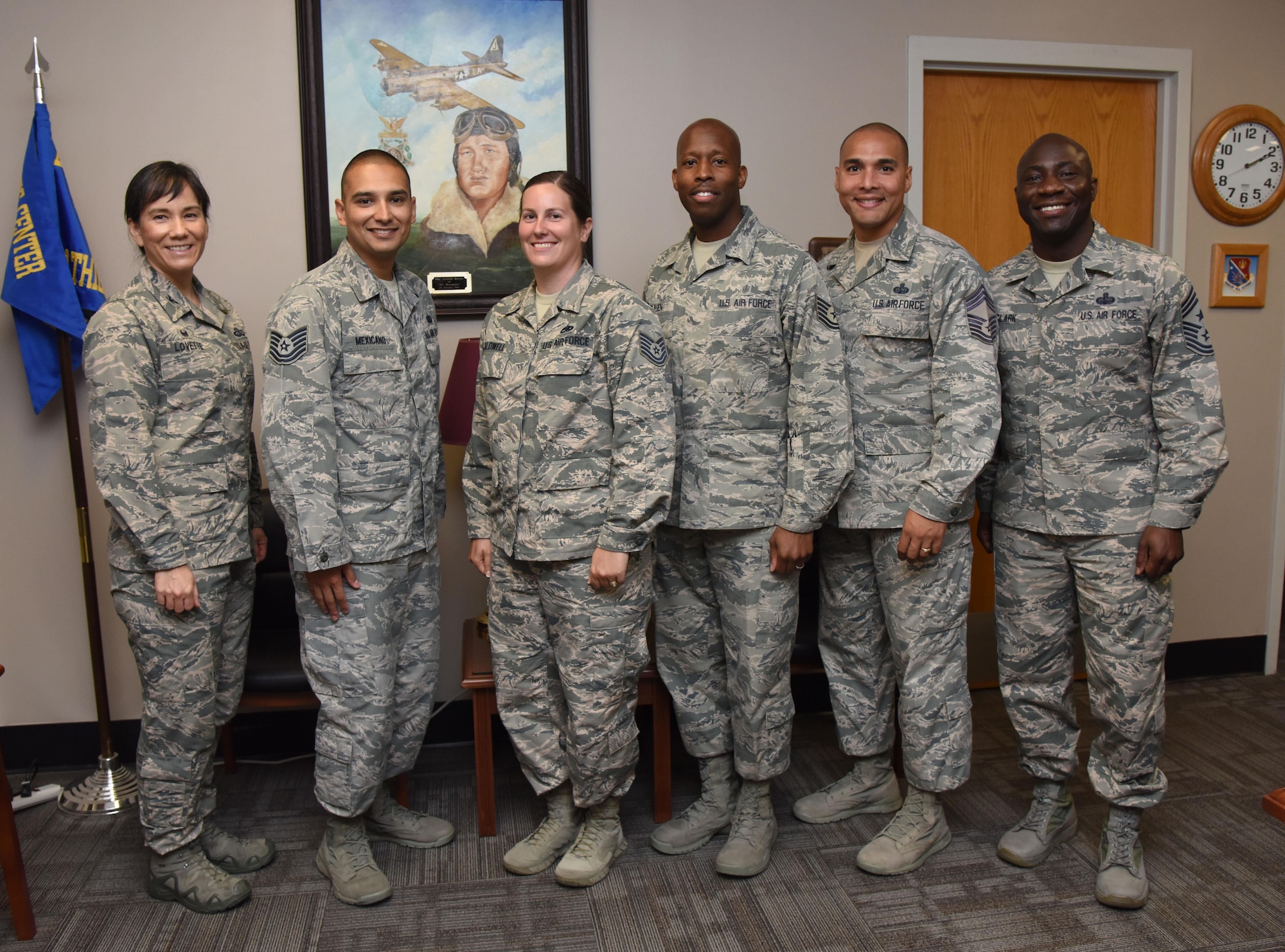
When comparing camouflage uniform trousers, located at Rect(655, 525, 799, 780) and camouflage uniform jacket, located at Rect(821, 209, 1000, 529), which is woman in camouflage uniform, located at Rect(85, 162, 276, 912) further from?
camouflage uniform jacket, located at Rect(821, 209, 1000, 529)

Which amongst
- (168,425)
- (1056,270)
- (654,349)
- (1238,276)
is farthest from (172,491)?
(1238,276)

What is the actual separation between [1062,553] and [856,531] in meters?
0.49

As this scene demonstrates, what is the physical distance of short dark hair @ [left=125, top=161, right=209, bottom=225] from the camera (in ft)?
6.84

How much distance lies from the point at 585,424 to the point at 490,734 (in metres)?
0.90

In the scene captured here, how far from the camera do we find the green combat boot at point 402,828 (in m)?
2.43

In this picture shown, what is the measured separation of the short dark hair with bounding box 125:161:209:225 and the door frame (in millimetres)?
2295

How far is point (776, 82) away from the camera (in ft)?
10.1

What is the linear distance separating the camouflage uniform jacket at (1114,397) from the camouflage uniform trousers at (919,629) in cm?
25

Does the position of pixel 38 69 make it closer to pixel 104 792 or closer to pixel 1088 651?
pixel 104 792

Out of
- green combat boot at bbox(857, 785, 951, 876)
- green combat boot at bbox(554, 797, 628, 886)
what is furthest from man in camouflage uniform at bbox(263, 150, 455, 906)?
green combat boot at bbox(857, 785, 951, 876)

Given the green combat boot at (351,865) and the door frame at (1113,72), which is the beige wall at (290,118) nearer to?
the door frame at (1113,72)

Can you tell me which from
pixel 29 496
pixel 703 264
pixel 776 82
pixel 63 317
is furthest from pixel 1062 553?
pixel 29 496

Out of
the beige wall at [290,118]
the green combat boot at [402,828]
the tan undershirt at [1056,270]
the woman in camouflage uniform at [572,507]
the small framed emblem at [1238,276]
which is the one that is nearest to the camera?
the woman in camouflage uniform at [572,507]

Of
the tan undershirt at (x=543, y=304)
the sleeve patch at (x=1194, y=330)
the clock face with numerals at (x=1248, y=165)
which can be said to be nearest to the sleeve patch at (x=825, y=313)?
the tan undershirt at (x=543, y=304)
